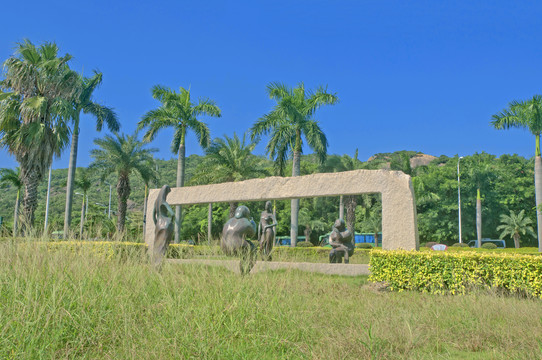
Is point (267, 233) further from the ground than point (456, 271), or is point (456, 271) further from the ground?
point (267, 233)

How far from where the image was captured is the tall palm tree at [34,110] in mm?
16469

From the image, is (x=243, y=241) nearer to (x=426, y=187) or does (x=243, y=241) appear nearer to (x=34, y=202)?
(x=34, y=202)

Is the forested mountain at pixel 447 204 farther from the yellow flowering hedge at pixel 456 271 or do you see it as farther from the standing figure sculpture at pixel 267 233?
the yellow flowering hedge at pixel 456 271

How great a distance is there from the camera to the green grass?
12.1 ft

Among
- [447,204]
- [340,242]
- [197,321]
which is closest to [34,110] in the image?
[340,242]

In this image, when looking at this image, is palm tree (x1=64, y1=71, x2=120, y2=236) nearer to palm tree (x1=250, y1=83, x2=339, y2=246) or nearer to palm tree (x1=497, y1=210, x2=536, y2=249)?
palm tree (x1=250, y1=83, x2=339, y2=246)

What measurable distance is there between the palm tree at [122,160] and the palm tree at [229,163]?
10.5ft

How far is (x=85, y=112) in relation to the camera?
67.3 ft

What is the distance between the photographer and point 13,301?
13.0 ft

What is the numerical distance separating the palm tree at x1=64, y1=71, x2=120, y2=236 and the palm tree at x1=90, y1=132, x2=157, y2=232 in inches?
115

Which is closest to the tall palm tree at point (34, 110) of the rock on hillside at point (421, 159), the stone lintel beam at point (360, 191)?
the stone lintel beam at point (360, 191)

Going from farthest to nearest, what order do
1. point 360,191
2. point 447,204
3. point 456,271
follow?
point 447,204 → point 360,191 → point 456,271

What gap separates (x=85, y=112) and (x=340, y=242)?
14.5 meters

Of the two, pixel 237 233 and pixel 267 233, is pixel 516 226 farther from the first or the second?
pixel 237 233
